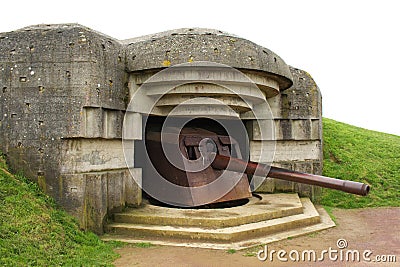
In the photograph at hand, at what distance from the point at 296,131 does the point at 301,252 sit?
484 centimetres

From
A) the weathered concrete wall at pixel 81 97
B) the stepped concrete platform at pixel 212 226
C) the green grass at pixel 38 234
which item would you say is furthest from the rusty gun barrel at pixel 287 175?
the green grass at pixel 38 234

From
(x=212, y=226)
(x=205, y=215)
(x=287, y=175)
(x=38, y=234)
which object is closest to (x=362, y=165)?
(x=287, y=175)

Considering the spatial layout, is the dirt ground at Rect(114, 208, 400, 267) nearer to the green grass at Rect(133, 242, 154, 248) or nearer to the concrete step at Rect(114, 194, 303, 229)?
the green grass at Rect(133, 242, 154, 248)

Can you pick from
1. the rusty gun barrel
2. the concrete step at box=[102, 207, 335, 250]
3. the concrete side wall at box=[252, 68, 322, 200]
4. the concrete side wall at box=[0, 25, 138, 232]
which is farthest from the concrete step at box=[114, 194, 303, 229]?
the concrete side wall at box=[252, 68, 322, 200]

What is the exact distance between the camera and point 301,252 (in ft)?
18.5

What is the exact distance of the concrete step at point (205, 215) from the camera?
20.6ft

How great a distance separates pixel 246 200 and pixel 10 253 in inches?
205

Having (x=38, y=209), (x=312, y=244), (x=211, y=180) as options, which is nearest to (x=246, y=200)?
(x=211, y=180)

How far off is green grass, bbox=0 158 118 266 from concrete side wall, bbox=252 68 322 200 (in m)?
5.11

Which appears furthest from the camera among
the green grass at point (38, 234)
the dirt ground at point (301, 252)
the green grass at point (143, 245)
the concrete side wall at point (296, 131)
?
the concrete side wall at point (296, 131)

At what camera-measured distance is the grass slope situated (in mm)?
10055

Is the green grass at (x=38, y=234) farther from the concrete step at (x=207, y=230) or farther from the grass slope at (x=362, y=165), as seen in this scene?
the grass slope at (x=362, y=165)

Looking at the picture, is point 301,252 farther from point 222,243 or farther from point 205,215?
point 205,215

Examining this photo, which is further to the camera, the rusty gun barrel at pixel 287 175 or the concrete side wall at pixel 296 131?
the concrete side wall at pixel 296 131
